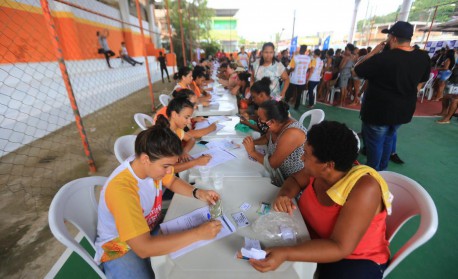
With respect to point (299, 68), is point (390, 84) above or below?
above

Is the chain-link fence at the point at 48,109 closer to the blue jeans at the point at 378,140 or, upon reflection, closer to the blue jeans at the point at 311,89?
the blue jeans at the point at 378,140

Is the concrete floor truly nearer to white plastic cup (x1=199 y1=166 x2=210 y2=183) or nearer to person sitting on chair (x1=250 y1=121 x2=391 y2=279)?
white plastic cup (x1=199 y1=166 x2=210 y2=183)

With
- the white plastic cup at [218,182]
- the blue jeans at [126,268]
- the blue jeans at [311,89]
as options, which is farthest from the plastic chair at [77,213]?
the blue jeans at [311,89]

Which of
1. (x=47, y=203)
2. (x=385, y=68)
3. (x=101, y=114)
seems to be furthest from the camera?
(x=101, y=114)

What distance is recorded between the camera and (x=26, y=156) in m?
3.53

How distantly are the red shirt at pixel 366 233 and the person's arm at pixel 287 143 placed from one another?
0.48 m

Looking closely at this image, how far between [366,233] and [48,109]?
17.1 ft

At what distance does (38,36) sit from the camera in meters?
5.31

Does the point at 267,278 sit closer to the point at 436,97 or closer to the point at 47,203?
the point at 47,203

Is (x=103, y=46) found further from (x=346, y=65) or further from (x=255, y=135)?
(x=255, y=135)

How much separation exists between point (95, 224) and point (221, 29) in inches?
1389

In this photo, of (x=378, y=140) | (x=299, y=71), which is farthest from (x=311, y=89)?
(x=378, y=140)

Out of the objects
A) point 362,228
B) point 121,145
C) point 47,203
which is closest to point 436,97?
point 362,228

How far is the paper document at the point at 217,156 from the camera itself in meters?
1.72
